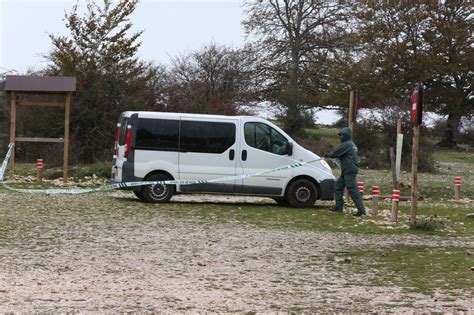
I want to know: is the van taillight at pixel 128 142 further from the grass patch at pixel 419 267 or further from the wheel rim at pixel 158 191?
the grass patch at pixel 419 267

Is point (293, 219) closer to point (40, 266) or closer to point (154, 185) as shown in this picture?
point (154, 185)

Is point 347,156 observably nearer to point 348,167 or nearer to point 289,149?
point 348,167

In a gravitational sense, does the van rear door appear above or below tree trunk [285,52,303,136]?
below

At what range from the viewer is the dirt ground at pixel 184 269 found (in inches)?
271

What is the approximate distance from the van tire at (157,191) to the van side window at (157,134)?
671 mm

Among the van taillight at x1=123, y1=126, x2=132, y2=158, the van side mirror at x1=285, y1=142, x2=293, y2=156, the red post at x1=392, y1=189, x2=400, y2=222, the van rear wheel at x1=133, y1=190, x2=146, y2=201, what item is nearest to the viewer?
the red post at x1=392, y1=189, x2=400, y2=222

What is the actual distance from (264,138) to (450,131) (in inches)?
1511

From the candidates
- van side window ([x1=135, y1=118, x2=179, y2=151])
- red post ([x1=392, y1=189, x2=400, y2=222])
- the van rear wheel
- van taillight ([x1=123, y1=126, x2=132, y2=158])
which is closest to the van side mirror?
van side window ([x1=135, y1=118, x2=179, y2=151])

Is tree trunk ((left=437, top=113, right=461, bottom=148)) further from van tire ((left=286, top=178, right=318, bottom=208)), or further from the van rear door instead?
the van rear door

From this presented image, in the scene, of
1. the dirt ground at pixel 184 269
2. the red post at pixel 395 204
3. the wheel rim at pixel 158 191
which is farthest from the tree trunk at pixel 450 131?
the dirt ground at pixel 184 269

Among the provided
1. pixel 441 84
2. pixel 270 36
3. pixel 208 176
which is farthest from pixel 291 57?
pixel 208 176

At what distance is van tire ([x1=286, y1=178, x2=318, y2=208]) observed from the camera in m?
17.2

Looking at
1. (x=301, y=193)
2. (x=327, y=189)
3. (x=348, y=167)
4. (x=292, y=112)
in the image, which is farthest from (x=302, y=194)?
(x=292, y=112)

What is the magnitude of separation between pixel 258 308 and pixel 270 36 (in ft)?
139
